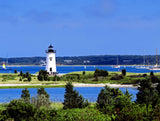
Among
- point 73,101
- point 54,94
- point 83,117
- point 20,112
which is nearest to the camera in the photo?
point 20,112

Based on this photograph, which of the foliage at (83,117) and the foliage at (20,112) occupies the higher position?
the foliage at (20,112)

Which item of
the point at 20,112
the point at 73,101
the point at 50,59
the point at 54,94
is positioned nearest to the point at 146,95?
the point at 73,101

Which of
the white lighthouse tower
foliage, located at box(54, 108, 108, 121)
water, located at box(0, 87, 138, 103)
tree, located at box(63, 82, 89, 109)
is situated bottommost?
water, located at box(0, 87, 138, 103)

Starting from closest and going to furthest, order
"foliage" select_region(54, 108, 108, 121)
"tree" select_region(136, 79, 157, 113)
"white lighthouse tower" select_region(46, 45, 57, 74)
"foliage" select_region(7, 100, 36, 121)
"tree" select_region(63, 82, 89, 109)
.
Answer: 1. "foliage" select_region(7, 100, 36, 121)
2. "foliage" select_region(54, 108, 108, 121)
3. "tree" select_region(136, 79, 157, 113)
4. "tree" select_region(63, 82, 89, 109)
5. "white lighthouse tower" select_region(46, 45, 57, 74)

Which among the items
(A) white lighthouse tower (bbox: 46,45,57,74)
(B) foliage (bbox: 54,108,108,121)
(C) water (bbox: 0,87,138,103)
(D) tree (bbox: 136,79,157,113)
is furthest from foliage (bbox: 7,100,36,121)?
(A) white lighthouse tower (bbox: 46,45,57,74)

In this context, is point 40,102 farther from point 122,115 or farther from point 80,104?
point 122,115

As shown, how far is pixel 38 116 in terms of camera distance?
2139 cm

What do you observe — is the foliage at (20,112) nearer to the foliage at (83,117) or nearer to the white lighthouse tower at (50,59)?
the foliage at (83,117)

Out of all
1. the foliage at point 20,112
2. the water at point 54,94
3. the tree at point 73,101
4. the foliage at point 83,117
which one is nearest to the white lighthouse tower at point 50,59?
the water at point 54,94

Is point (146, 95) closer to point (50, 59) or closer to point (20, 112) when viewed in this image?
point (20, 112)

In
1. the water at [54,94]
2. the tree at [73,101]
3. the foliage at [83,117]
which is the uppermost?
the tree at [73,101]

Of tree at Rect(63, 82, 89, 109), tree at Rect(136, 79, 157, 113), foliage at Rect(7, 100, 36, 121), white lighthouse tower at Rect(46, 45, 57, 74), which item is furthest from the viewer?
white lighthouse tower at Rect(46, 45, 57, 74)

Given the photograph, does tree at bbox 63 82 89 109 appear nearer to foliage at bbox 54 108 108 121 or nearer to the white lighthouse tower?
foliage at bbox 54 108 108 121

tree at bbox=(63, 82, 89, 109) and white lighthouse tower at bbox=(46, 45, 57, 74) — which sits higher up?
white lighthouse tower at bbox=(46, 45, 57, 74)
